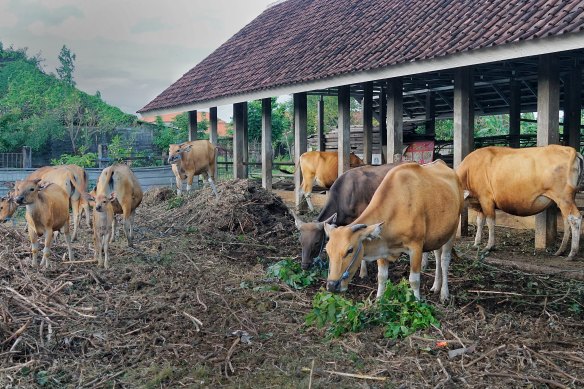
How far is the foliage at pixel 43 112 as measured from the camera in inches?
1131

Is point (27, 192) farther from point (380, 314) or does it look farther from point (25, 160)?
point (25, 160)

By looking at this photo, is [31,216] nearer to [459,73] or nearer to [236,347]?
[236,347]

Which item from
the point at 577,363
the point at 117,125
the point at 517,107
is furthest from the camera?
the point at 117,125

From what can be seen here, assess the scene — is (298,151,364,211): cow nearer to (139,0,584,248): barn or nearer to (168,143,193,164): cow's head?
(139,0,584,248): barn

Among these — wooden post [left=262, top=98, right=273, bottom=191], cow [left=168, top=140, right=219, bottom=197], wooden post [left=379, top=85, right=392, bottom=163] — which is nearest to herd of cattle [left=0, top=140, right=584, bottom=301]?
cow [left=168, top=140, right=219, bottom=197]

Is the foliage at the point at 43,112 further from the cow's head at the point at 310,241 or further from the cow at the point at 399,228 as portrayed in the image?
the cow at the point at 399,228

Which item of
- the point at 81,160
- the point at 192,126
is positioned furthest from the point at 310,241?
the point at 81,160

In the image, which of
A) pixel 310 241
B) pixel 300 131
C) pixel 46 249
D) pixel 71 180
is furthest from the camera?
pixel 300 131

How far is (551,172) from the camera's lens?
927 centimetres

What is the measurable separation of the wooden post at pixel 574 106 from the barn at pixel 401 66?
2 cm

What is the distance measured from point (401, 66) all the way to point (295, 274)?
4456mm

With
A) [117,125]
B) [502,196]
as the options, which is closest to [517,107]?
[502,196]

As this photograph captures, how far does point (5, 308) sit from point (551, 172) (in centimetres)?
745

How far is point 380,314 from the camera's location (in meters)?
6.23
